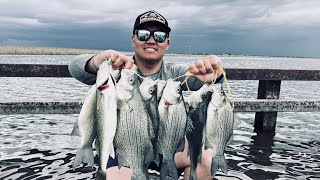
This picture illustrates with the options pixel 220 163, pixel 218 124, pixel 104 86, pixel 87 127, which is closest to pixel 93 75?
pixel 87 127

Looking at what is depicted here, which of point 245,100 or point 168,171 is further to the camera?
point 245,100

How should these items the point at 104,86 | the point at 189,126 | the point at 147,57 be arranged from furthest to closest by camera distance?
the point at 147,57, the point at 189,126, the point at 104,86

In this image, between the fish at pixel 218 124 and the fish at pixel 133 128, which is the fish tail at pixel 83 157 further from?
the fish at pixel 218 124

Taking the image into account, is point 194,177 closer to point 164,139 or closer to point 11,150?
point 164,139

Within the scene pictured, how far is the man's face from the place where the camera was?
4.28 meters

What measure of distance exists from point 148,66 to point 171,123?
4.70ft

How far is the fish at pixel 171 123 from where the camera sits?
331 centimetres

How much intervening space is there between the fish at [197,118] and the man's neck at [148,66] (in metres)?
1.20

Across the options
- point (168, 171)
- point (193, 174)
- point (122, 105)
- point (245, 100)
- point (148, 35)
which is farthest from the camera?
point (245, 100)

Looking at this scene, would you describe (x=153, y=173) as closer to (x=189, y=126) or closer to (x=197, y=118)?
(x=189, y=126)

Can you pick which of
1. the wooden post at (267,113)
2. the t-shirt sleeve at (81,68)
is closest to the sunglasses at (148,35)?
the t-shirt sleeve at (81,68)

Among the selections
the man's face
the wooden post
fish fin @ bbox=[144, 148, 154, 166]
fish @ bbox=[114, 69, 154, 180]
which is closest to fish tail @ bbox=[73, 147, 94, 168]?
fish @ bbox=[114, 69, 154, 180]

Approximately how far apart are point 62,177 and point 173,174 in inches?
123

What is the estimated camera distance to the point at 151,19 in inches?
169
